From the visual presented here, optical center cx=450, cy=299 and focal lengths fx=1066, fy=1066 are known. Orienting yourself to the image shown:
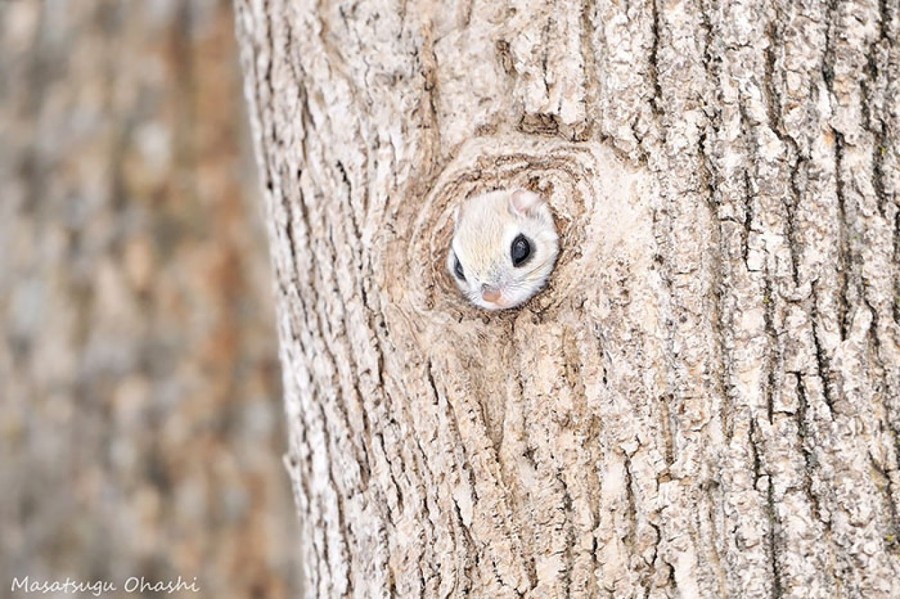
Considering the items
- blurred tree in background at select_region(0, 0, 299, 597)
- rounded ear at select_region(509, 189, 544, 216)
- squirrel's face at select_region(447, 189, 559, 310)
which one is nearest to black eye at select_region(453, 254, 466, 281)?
squirrel's face at select_region(447, 189, 559, 310)

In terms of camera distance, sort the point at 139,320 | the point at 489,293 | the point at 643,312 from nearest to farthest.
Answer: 1. the point at 643,312
2. the point at 489,293
3. the point at 139,320

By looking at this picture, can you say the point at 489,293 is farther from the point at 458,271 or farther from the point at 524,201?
the point at 524,201

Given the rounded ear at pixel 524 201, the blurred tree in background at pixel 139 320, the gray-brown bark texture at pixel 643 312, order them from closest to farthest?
the gray-brown bark texture at pixel 643 312, the rounded ear at pixel 524 201, the blurred tree in background at pixel 139 320

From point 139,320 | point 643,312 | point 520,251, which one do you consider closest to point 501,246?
point 520,251

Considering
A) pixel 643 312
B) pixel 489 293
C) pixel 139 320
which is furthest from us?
pixel 139 320

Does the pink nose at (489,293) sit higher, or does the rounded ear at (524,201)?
the rounded ear at (524,201)

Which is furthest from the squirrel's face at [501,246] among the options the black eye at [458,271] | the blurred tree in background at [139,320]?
the blurred tree in background at [139,320]

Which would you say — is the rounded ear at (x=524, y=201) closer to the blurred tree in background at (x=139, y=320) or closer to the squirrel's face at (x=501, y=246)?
the squirrel's face at (x=501, y=246)

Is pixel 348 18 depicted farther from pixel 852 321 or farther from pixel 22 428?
pixel 22 428
